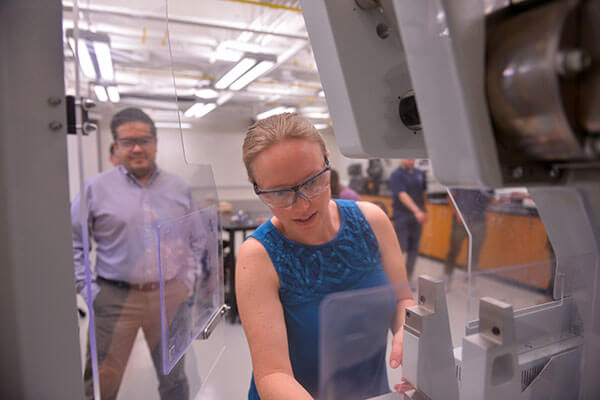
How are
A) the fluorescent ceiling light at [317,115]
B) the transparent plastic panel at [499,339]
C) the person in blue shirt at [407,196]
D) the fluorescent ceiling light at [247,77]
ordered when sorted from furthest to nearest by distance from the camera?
the person in blue shirt at [407,196] < the fluorescent ceiling light at [247,77] < the fluorescent ceiling light at [317,115] < the transparent plastic panel at [499,339]

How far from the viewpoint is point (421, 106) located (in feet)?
1.18

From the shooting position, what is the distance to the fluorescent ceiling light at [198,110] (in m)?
0.76

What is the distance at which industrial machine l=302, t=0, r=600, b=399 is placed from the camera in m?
0.29

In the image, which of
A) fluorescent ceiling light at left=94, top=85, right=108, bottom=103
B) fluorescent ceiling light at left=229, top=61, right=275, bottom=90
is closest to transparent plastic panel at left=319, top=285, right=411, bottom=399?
fluorescent ceiling light at left=94, top=85, right=108, bottom=103

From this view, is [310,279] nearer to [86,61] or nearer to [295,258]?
[295,258]

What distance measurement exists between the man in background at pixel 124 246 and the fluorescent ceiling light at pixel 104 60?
16 cm

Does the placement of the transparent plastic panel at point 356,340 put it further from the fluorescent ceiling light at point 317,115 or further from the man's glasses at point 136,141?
the man's glasses at point 136,141

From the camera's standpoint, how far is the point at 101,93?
107cm

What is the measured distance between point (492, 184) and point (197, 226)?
600 mm

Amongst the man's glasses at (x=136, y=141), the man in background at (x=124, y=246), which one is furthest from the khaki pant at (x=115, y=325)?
the man's glasses at (x=136, y=141)

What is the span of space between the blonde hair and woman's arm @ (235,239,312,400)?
191 mm

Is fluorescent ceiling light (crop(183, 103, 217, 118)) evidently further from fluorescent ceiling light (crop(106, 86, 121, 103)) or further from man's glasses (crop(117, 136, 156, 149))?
fluorescent ceiling light (crop(106, 86, 121, 103))

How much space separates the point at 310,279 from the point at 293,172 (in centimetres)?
25

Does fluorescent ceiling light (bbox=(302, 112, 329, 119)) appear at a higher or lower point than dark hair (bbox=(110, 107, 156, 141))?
lower
